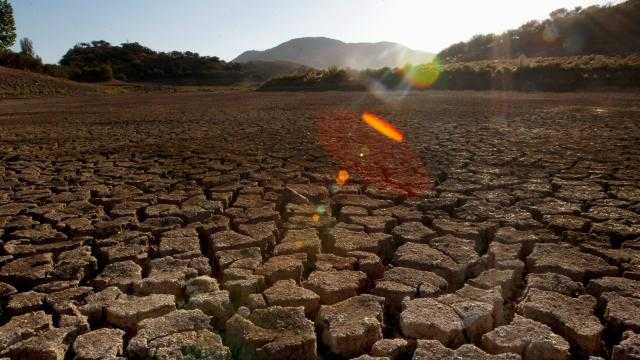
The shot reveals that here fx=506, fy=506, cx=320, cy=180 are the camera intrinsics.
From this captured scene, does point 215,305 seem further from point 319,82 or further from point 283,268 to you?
point 319,82

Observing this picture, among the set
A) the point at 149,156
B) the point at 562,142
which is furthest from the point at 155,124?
the point at 562,142

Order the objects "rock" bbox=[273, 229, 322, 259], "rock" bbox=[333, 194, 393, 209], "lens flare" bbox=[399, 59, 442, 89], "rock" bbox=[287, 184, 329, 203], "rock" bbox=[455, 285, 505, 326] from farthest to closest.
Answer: "lens flare" bbox=[399, 59, 442, 89], "rock" bbox=[287, 184, 329, 203], "rock" bbox=[333, 194, 393, 209], "rock" bbox=[273, 229, 322, 259], "rock" bbox=[455, 285, 505, 326]

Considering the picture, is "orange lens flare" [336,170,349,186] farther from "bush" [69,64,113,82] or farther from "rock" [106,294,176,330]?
"bush" [69,64,113,82]

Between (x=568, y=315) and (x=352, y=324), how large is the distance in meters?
0.73

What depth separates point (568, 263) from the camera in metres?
2.18

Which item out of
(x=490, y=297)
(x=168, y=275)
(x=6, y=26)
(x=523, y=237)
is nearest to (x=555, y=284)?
(x=490, y=297)

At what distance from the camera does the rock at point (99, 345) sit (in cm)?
157

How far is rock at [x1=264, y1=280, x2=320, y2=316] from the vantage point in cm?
186

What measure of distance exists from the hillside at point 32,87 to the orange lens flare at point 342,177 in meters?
20.7

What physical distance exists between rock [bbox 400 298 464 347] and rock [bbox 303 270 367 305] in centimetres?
25

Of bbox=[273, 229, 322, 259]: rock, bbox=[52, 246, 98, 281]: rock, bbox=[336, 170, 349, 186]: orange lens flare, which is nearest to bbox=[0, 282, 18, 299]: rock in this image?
bbox=[52, 246, 98, 281]: rock

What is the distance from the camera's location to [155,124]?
8688 millimetres

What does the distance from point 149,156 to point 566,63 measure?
17.0 meters

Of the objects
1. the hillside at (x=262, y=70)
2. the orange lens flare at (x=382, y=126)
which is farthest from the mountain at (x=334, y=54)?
the orange lens flare at (x=382, y=126)
